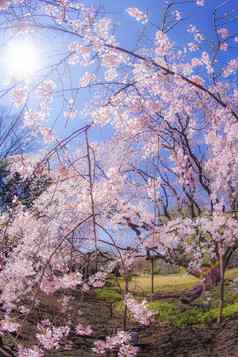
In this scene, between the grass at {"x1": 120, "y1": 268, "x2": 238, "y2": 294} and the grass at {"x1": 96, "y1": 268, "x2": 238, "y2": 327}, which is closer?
the grass at {"x1": 96, "y1": 268, "x2": 238, "y2": 327}

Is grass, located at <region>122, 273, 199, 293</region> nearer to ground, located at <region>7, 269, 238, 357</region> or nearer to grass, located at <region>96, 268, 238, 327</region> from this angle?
grass, located at <region>96, 268, 238, 327</region>

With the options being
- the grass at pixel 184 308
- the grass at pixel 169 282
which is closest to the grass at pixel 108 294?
the grass at pixel 184 308

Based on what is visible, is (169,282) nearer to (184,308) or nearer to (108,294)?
(108,294)

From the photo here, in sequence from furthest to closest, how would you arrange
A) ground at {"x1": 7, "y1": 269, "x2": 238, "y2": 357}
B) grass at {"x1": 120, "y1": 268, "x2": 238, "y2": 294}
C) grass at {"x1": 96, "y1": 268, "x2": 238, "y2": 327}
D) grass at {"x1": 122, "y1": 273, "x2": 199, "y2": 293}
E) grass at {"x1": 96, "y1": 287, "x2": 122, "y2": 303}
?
grass at {"x1": 122, "y1": 273, "x2": 199, "y2": 293} → grass at {"x1": 120, "y1": 268, "x2": 238, "y2": 294} → grass at {"x1": 96, "y1": 287, "x2": 122, "y2": 303} → grass at {"x1": 96, "y1": 268, "x2": 238, "y2": 327} → ground at {"x1": 7, "y1": 269, "x2": 238, "y2": 357}

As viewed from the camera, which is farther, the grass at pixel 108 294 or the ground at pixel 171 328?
the grass at pixel 108 294

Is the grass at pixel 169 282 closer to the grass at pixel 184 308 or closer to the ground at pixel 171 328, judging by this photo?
the grass at pixel 184 308

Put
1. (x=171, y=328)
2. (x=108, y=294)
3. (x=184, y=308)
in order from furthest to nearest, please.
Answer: (x=108, y=294) < (x=184, y=308) < (x=171, y=328)

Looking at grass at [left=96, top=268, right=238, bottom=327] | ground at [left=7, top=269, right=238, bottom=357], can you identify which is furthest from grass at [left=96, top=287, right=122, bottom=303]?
ground at [left=7, top=269, right=238, bottom=357]

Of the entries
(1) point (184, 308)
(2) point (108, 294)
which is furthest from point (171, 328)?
(2) point (108, 294)

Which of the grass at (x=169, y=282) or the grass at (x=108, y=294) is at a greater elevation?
the grass at (x=169, y=282)

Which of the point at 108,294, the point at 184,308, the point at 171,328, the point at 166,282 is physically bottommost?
the point at 171,328

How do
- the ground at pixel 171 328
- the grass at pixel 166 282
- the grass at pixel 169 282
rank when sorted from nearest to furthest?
1. the ground at pixel 171 328
2. the grass at pixel 169 282
3. the grass at pixel 166 282

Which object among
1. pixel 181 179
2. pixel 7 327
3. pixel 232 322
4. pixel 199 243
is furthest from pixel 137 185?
pixel 7 327

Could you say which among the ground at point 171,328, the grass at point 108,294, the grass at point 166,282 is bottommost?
the ground at point 171,328
